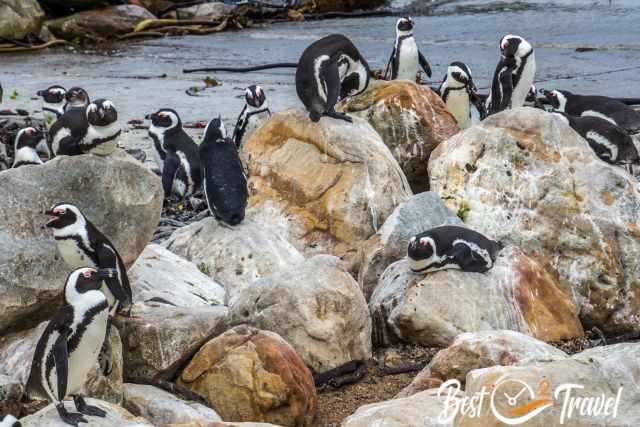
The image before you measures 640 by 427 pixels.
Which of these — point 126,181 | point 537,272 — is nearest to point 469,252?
point 537,272

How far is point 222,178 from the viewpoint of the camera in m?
7.20

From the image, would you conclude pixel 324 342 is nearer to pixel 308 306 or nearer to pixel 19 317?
pixel 308 306

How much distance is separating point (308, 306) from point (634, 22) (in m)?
12.2

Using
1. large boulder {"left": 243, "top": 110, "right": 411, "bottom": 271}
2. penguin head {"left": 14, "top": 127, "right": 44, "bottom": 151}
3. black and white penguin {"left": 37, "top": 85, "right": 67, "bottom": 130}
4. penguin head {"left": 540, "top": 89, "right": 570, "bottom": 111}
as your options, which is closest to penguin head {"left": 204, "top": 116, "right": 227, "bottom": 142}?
large boulder {"left": 243, "top": 110, "right": 411, "bottom": 271}

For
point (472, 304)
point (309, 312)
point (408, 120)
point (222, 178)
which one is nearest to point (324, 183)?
point (222, 178)

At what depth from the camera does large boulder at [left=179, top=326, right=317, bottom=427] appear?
5148 millimetres

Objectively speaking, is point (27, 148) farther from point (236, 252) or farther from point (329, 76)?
point (236, 252)

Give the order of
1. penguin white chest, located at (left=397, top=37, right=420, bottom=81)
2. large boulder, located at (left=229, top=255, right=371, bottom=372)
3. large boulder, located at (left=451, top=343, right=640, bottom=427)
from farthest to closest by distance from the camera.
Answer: penguin white chest, located at (left=397, top=37, right=420, bottom=81) → large boulder, located at (left=229, top=255, right=371, bottom=372) → large boulder, located at (left=451, top=343, right=640, bottom=427)

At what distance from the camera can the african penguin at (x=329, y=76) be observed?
787 cm

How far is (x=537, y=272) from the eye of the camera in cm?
651

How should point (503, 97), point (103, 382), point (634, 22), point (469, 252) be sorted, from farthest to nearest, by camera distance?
point (634, 22) → point (503, 97) → point (469, 252) → point (103, 382)

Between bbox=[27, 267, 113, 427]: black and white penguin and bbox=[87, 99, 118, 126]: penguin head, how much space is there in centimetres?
152

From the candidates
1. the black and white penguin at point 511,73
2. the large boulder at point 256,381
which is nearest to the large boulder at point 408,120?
the black and white penguin at point 511,73

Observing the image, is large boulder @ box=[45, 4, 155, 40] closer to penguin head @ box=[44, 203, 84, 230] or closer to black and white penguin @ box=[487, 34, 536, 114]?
black and white penguin @ box=[487, 34, 536, 114]
